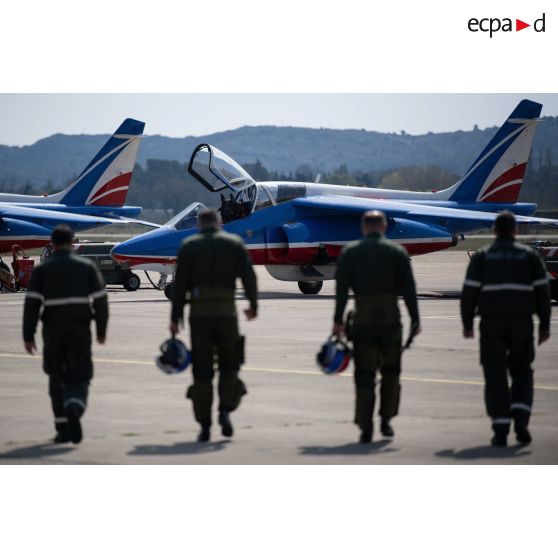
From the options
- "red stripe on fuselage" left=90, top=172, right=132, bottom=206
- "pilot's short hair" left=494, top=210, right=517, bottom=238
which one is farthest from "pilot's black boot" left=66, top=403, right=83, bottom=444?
"red stripe on fuselage" left=90, top=172, right=132, bottom=206

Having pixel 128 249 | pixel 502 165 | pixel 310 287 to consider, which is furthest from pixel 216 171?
pixel 502 165

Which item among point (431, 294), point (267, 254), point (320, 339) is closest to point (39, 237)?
point (267, 254)

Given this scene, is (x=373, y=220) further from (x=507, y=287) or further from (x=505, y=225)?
(x=507, y=287)

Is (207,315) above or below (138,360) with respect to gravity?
above

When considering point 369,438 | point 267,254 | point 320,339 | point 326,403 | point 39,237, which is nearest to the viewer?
point 369,438

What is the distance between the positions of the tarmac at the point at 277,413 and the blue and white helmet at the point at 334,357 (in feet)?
1.93

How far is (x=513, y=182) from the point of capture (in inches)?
1529

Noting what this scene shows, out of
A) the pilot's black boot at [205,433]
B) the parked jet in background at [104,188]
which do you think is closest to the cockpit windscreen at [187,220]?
the parked jet in background at [104,188]

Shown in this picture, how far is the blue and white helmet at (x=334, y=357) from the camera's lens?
35.3 feet

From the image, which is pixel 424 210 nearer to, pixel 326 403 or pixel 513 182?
pixel 513 182

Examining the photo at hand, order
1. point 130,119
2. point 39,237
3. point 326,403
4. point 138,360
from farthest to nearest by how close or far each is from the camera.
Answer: point 130,119
point 39,237
point 138,360
point 326,403

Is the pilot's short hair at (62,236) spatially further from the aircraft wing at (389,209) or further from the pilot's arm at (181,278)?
the aircraft wing at (389,209)

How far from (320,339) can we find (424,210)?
14100 millimetres

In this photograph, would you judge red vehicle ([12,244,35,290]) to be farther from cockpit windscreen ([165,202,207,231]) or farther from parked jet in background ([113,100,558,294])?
cockpit windscreen ([165,202,207,231])
